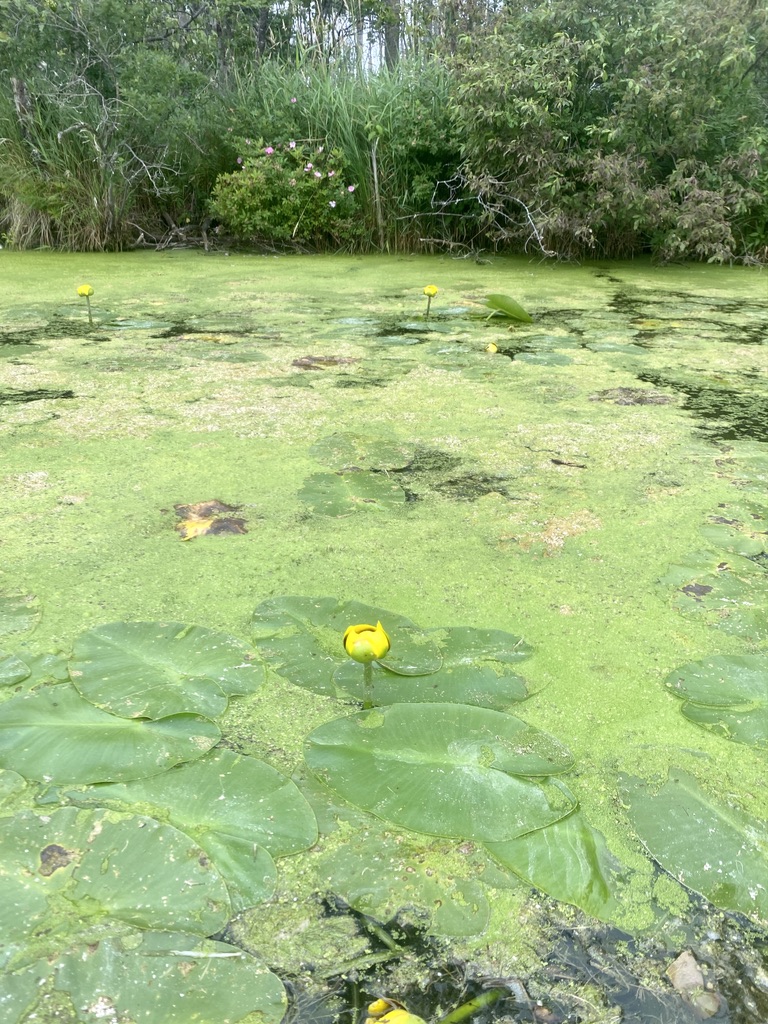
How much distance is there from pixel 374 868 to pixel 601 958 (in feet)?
0.64

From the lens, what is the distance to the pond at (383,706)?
619 millimetres

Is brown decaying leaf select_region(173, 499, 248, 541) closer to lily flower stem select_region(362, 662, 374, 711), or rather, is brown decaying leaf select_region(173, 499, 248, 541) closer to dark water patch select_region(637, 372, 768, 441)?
lily flower stem select_region(362, 662, 374, 711)

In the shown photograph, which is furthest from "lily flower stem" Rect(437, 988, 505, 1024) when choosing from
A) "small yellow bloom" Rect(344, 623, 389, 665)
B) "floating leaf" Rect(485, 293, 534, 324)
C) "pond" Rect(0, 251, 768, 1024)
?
"floating leaf" Rect(485, 293, 534, 324)

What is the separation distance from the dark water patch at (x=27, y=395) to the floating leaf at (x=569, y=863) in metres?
1.61

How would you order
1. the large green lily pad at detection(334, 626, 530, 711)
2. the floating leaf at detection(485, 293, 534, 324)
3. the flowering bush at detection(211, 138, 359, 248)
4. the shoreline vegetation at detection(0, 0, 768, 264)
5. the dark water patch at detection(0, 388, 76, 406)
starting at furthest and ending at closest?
the flowering bush at detection(211, 138, 359, 248) → the shoreline vegetation at detection(0, 0, 768, 264) → the floating leaf at detection(485, 293, 534, 324) → the dark water patch at detection(0, 388, 76, 406) → the large green lily pad at detection(334, 626, 530, 711)

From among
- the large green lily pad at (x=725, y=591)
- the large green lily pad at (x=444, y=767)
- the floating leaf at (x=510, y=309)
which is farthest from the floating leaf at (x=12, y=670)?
the floating leaf at (x=510, y=309)

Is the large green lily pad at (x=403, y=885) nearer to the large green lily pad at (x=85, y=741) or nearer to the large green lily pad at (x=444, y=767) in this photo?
the large green lily pad at (x=444, y=767)

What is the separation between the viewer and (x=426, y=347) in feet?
8.09

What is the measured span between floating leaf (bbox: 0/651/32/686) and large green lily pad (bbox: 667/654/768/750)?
745 mm

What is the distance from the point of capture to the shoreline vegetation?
3.67 metres

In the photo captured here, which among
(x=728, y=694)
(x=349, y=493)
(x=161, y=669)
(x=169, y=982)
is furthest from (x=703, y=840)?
(x=349, y=493)

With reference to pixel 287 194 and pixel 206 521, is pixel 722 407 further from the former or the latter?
pixel 287 194

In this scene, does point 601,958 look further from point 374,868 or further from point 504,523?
point 504,523

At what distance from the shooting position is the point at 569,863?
70 cm
